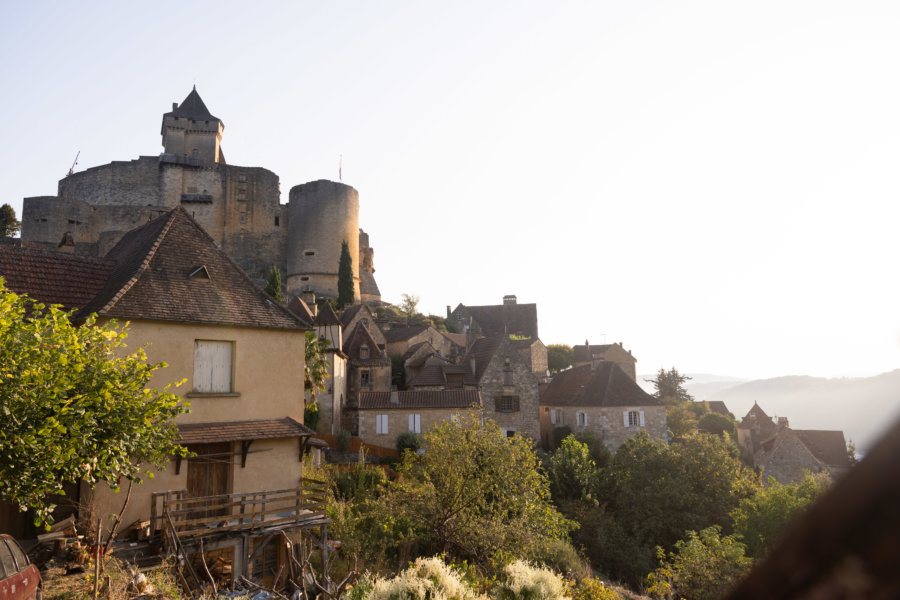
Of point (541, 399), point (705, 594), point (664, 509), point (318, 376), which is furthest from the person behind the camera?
point (541, 399)

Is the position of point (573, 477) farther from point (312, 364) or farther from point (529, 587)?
point (529, 587)

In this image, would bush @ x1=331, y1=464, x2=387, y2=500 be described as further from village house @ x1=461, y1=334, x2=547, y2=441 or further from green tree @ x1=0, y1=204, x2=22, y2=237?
green tree @ x1=0, y1=204, x2=22, y2=237

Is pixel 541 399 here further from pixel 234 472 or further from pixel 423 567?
pixel 423 567

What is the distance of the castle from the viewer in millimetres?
53656

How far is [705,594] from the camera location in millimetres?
14984

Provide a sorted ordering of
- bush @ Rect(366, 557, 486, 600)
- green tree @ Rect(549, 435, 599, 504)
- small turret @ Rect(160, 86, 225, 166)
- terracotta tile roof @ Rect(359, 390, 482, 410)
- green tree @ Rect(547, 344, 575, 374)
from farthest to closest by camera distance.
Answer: green tree @ Rect(547, 344, 575, 374) < small turret @ Rect(160, 86, 225, 166) < terracotta tile roof @ Rect(359, 390, 482, 410) < green tree @ Rect(549, 435, 599, 504) < bush @ Rect(366, 557, 486, 600)

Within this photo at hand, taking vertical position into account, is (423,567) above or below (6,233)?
below

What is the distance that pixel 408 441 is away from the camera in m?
29.5

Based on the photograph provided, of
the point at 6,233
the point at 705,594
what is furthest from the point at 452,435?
the point at 6,233

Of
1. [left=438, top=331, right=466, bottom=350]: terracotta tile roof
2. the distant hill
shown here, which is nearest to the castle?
[left=438, top=331, right=466, bottom=350]: terracotta tile roof

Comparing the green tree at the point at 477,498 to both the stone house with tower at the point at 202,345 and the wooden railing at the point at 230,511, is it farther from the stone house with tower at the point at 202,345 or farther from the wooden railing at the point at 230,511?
the stone house with tower at the point at 202,345

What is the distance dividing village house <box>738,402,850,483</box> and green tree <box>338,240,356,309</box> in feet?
117

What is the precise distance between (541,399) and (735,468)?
1806 cm

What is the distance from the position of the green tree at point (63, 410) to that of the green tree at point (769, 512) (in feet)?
66.4
